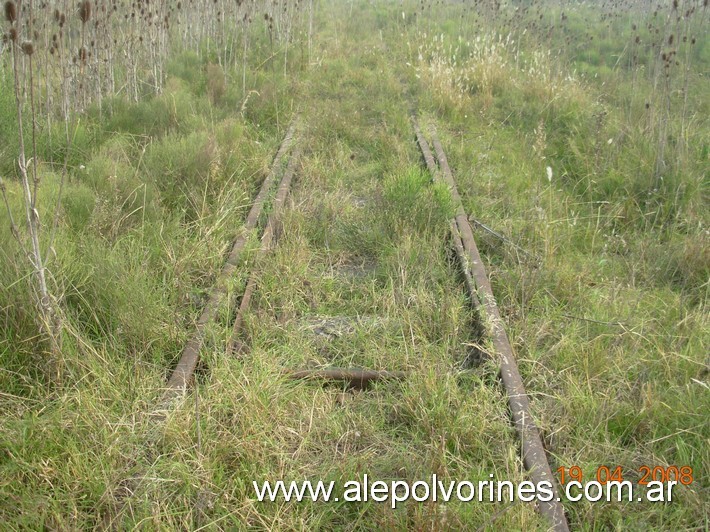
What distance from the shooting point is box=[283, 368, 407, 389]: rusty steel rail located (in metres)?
2.91

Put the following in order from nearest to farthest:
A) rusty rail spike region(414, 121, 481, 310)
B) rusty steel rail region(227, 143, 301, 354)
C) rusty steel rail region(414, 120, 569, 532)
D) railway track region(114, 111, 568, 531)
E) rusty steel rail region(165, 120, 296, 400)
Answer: rusty steel rail region(414, 120, 569, 532) → railway track region(114, 111, 568, 531) → rusty steel rail region(165, 120, 296, 400) → rusty steel rail region(227, 143, 301, 354) → rusty rail spike region(414, 121, 481, 310)

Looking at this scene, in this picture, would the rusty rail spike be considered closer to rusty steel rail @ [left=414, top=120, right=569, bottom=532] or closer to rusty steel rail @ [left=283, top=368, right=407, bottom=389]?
rusty steel rail @ [left=414, top=120, right=569, bottom=532]

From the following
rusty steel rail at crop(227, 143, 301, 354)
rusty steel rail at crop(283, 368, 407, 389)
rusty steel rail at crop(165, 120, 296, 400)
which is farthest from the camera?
rusty steel rail at crop(227, 143, 301, 354)

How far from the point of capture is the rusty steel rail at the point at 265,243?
3043 mm

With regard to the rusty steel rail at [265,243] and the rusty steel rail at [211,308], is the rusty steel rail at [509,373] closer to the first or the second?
the rusty steel rail at [265,243]

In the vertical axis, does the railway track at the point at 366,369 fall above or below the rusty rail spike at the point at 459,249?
below

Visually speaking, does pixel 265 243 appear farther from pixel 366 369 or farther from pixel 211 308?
pixel 366 369

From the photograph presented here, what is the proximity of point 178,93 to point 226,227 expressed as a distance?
9.95 feet

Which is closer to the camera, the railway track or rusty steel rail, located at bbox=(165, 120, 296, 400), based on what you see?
the railway track

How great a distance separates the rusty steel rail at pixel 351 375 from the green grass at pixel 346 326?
0.19 ft
